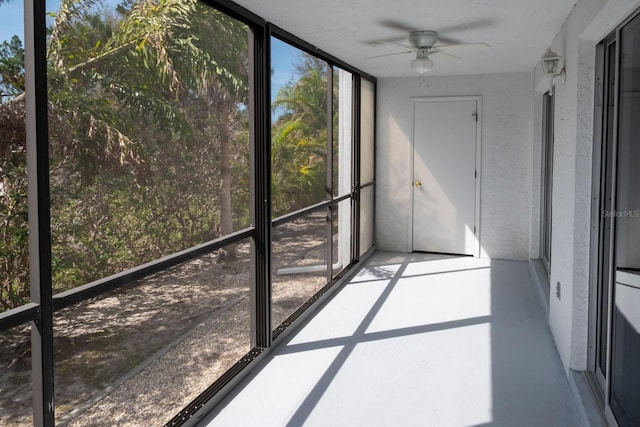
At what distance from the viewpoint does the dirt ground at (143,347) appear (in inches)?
128

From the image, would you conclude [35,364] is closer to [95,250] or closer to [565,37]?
[95,250]

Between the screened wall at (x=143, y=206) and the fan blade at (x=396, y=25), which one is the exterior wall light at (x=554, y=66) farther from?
the screened wall at (x=143, y=206)

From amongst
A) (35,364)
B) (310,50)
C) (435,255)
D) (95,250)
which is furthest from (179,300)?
(35,364)

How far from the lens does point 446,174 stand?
21.2 feet

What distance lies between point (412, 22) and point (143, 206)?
2.65 metres

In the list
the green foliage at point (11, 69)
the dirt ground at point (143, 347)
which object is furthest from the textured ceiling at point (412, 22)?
the dirt ground at point (143, 347)

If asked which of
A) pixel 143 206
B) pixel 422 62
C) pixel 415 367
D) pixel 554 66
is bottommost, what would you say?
pixel 415 367

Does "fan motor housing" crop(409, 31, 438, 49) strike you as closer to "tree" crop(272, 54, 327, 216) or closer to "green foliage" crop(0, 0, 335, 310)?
"green foliage" crop(0, 0, 335, 310)

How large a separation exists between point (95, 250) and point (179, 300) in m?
1.54

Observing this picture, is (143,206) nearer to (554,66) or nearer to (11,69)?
(11,69)

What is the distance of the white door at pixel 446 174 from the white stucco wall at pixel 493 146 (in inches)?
4.2

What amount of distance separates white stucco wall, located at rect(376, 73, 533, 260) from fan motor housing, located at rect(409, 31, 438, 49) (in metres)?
2.58

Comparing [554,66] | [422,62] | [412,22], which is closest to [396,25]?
[412,22]

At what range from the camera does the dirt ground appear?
3260mm
